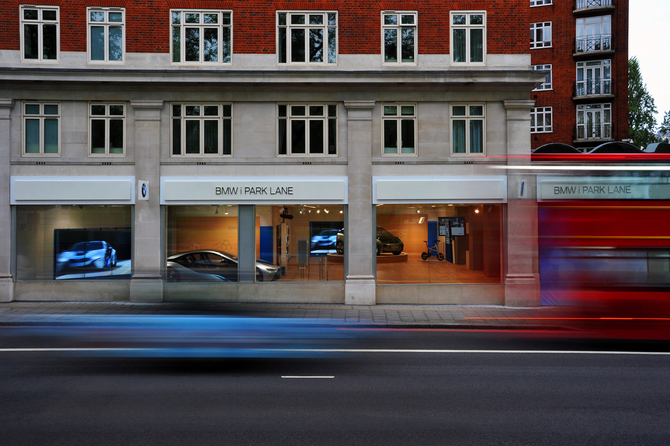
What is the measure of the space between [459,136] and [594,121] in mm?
18870

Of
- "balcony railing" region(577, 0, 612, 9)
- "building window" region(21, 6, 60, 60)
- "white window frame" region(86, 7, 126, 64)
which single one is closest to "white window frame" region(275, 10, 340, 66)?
"white window frame" region(86, 7, 126, 64)

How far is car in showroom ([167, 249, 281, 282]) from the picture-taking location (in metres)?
14.2

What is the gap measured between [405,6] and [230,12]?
5.83 meters

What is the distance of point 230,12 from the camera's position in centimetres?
1588

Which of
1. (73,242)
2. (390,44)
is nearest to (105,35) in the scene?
(73,242)

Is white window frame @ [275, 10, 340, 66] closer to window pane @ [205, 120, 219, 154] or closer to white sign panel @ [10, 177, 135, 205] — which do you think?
window pane @ [205, 120, 219, 154]

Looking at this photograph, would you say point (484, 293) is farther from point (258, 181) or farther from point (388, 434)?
point (388, 434)

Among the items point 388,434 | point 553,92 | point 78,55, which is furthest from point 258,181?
point 553,92

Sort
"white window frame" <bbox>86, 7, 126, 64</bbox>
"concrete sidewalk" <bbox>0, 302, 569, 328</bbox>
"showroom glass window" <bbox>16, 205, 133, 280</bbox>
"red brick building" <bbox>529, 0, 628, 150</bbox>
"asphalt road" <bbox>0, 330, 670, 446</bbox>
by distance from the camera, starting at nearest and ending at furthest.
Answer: "asphalt road" <bbox>0, 330, 670, 446</bbox>, "concrete sidewalk" <bbox>0, 302, 569, 328</bbox>, "white window frame" <bbox>86, 7, 126, 64</bbox>, "showroom glass window" <bbox>16, 205, 133, 280</bbox>, "red brick building" <bbox>529, 0, 628, 150</bbox>

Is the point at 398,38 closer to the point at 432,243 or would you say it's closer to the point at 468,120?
the point at 468,120

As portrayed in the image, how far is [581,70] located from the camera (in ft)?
99.7

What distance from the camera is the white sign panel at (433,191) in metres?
15.6

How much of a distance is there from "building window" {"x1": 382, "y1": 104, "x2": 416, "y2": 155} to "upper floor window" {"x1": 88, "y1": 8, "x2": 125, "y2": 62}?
900 cm

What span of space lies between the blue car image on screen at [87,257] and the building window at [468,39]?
13120mm
